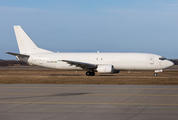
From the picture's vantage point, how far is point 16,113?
Answer: 12102mm

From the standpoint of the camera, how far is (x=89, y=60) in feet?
143

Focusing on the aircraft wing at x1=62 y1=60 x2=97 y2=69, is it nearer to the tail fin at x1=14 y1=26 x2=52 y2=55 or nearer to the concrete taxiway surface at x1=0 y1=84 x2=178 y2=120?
the tail fin at x1=14 y1=26 x2=52 y2=55

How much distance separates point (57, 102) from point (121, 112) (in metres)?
4.49

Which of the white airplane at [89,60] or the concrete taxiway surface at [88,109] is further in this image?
the white airplane at [89,60]

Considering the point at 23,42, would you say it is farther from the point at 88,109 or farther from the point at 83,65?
the point at 88,109

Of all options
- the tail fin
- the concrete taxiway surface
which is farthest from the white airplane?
the concrete taxiway surface

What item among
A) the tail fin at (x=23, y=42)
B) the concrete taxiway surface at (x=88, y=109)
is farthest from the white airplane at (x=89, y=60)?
the concrete taxiway surface at (x=88, y=109)

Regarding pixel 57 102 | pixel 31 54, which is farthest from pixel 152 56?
pixel 57 102

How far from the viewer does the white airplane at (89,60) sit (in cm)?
4181

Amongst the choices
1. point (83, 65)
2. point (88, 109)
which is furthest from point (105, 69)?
point (88, 109)

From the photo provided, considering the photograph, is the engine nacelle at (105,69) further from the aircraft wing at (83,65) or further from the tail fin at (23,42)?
the tail fin at (23,42)

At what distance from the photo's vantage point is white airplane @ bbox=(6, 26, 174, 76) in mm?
41812

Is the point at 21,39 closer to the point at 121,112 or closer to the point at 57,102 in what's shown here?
the point at 57,102

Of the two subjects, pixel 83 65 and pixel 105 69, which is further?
pixel 83 65
